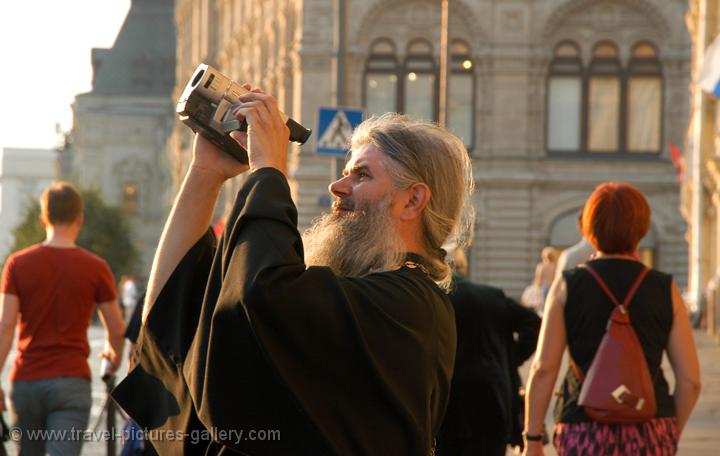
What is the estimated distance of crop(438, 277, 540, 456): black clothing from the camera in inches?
303

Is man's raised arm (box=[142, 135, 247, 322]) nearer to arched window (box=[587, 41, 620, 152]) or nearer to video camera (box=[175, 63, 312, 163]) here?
video camera (box=[175, 63, 312, 163])

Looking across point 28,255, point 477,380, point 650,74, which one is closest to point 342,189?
point 477,380

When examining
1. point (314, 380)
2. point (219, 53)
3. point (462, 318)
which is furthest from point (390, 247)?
point (219, 53)

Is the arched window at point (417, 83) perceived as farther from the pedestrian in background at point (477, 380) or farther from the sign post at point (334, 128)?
the pedestrian in background at point (477, 380)

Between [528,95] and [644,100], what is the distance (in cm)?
373

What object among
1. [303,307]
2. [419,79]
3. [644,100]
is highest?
[419,79]

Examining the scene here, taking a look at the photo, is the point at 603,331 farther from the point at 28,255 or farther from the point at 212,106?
the point at 28,255

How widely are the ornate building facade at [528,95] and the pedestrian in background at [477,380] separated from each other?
4164cm

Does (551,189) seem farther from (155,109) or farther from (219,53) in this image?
(155,109)

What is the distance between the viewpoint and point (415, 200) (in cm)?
390

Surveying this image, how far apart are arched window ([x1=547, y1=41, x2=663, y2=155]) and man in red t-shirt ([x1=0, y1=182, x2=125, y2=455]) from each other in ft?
145

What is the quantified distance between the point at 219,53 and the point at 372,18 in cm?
2301

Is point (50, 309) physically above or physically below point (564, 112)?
below

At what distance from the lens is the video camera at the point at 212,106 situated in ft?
12.2
